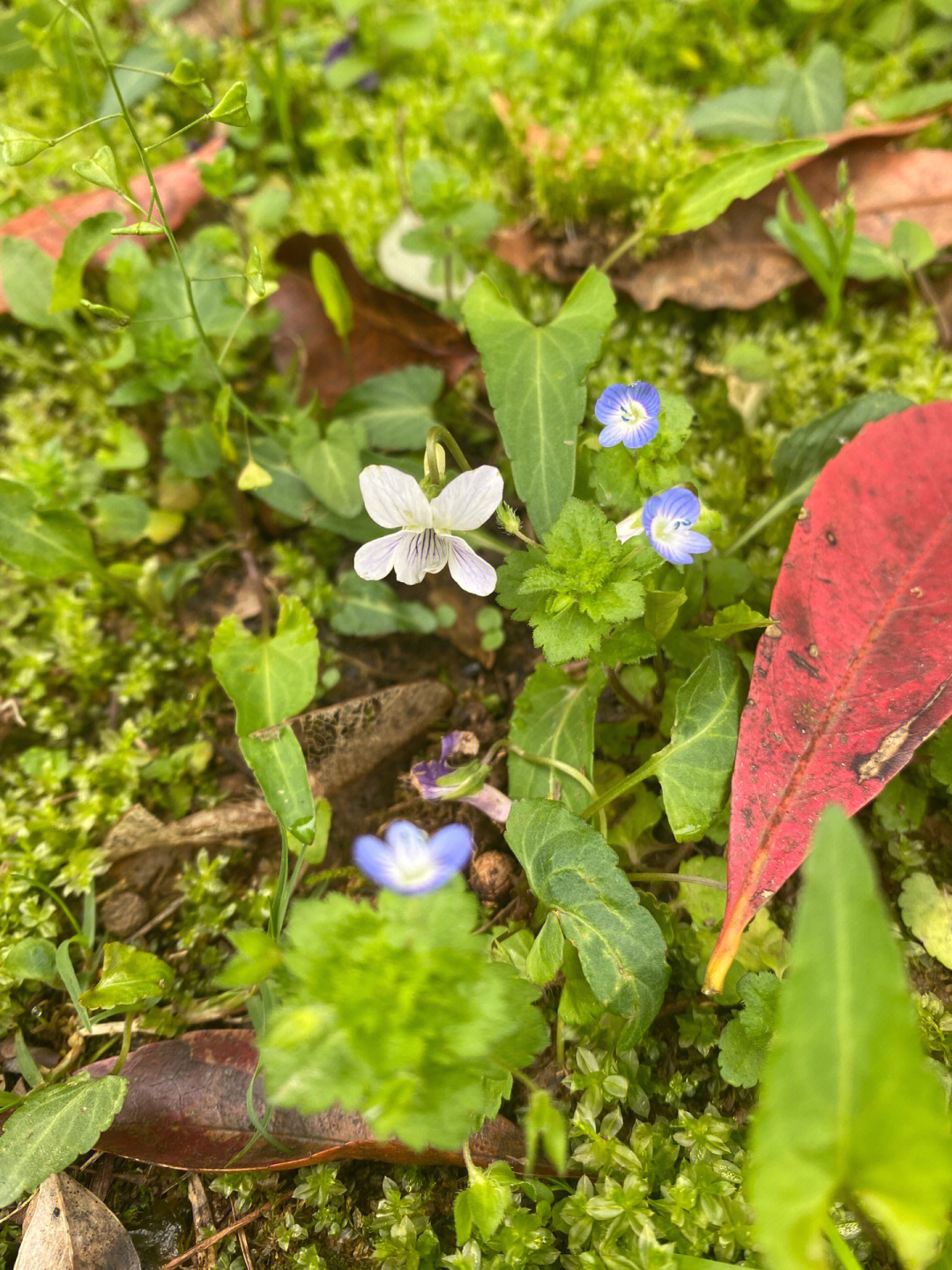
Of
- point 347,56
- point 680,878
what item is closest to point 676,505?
point 680,878

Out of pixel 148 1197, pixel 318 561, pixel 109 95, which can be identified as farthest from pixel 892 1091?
pixel 109 95

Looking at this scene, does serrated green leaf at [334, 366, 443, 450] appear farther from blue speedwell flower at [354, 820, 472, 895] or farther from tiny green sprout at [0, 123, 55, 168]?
blue speedwell flower at [354, 820, 472, 895]

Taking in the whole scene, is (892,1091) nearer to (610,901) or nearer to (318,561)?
(610,901)

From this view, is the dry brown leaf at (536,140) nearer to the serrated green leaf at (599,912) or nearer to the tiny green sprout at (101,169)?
the tiny green sprout at (101,169)

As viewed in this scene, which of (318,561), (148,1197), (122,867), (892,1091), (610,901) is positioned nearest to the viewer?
(892,1091)

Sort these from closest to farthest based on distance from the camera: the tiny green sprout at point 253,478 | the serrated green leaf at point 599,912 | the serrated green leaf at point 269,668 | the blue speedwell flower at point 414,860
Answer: the blue speedwell flower at point 414,860
the serrated green leaf at point 599,912
the serrated green leaf at point 269,668
the tiny green sprout at point 253,478

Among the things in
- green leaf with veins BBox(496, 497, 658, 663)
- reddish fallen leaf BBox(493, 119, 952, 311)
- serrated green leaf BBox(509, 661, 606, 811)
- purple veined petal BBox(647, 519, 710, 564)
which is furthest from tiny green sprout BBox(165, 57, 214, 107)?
serrated green leaf BBox(509, 661, 606, 811)

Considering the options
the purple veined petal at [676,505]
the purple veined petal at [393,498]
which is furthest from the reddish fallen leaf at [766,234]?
the purple veined petal at [393,498]
